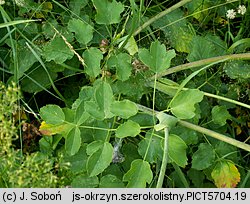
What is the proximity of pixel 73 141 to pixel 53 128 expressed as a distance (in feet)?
0.42

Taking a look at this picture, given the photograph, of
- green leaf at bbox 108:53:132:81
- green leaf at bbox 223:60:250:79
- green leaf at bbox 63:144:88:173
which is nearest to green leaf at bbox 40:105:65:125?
green leaf at bbox 63:144:88:173

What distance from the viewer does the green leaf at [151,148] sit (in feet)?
6.07

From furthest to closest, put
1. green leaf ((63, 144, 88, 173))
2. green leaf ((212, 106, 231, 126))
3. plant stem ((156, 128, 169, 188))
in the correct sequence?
green leaf ((212, 106, 231, 126))
green leaf ((63, 144, 88, 173))
plant stem ((156, 128, 169, 188))

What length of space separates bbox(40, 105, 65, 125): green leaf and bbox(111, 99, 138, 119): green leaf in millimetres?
201

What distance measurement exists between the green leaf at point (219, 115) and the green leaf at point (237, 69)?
128 millimetres

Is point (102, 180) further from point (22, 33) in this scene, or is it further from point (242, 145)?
point (22, 33)

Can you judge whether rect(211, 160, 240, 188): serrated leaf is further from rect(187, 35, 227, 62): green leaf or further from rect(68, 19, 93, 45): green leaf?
rect(68, 19, 93, 45): green leaf

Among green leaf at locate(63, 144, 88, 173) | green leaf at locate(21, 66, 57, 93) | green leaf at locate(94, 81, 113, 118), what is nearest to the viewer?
green leaf at locate(94, 81, 113, 118)

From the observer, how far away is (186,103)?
1.75 metres

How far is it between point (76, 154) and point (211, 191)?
47cm

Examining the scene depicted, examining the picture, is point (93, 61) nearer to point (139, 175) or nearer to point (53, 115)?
point (53, 115)

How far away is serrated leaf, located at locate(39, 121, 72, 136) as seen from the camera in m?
1.91

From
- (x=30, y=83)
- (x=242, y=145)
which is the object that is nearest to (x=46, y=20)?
(x=30, y=83)

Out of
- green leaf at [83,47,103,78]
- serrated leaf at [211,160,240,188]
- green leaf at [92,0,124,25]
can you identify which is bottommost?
serrated leaf at [211,160,240,188]
